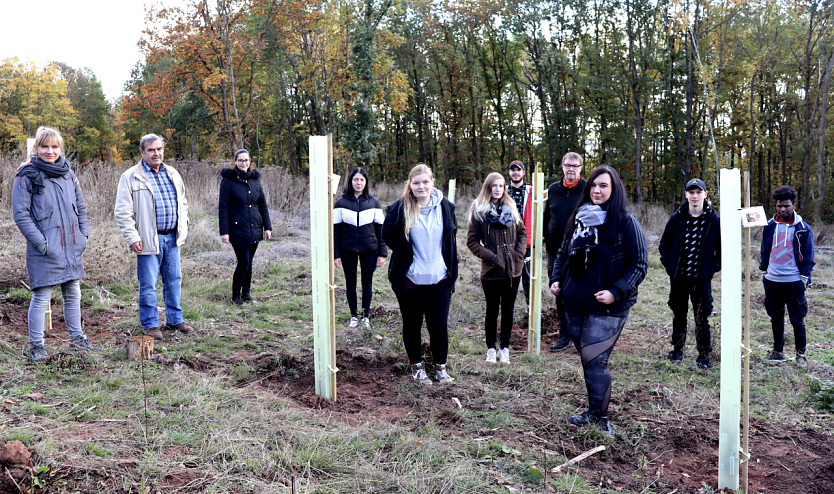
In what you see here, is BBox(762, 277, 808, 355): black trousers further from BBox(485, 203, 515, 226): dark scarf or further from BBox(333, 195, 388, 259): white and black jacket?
BBox(333, 195, 388, 259): white and black jacket

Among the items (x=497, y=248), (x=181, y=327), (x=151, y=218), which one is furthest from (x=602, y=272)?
(x=181, y=327)

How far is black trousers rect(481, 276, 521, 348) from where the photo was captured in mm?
5355

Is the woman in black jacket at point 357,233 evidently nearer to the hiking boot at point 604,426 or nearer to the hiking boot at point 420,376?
the hiking boot at point 420,376

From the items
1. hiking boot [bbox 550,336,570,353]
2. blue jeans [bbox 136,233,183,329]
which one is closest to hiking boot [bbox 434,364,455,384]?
hiking boot [bbox 550,336,570,353]

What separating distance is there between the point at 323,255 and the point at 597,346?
2.03 meters

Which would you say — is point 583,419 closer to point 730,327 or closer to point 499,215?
point 730,327

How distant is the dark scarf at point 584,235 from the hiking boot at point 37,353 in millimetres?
4127

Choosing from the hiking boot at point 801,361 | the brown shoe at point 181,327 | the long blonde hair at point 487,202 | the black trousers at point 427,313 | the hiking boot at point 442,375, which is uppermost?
the long blonde hair at point 487,202

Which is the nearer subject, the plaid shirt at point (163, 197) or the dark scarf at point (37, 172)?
the dark scarf at point (37, 172)

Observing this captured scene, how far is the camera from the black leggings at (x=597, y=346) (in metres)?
3.79

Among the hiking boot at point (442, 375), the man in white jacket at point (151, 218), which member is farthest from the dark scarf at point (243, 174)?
the hiking boot at point (442, 375)

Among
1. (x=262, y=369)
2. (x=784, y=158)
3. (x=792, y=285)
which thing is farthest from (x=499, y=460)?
(x=784, y=158)

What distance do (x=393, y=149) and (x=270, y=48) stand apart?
50.0ft

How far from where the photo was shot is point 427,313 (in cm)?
464
